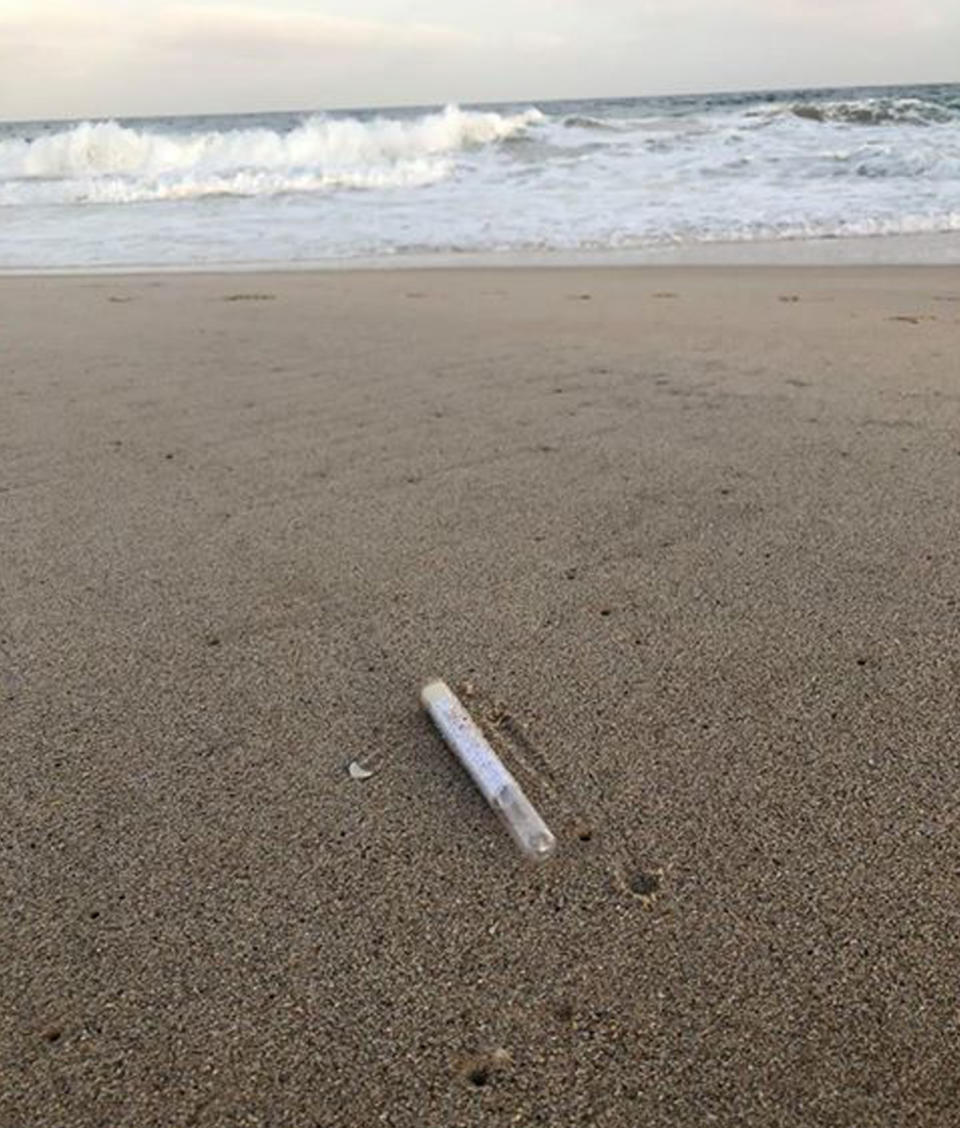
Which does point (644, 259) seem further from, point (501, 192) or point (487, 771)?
point (487, 771)

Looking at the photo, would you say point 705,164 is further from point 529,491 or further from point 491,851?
point 491,851

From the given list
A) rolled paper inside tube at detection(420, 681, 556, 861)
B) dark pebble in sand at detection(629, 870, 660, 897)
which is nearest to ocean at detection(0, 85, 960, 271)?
rolled paper inside tube at detection(420, 681, 556, 861)

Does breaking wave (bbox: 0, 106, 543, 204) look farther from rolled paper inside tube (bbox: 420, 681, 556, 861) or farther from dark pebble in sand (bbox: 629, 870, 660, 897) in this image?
dark pebble in sand (bbox: 629, 870, 660, 897)

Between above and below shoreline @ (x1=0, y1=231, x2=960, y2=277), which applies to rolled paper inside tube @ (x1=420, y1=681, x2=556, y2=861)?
above

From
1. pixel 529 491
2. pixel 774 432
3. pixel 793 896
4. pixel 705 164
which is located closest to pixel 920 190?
pixel 705 164

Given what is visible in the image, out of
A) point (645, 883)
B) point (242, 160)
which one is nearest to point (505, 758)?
point (645, 883)

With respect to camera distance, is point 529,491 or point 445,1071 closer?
point 445,1071

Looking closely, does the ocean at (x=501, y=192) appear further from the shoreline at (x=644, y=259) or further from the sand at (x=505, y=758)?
the sand at (x=505, y=758)
